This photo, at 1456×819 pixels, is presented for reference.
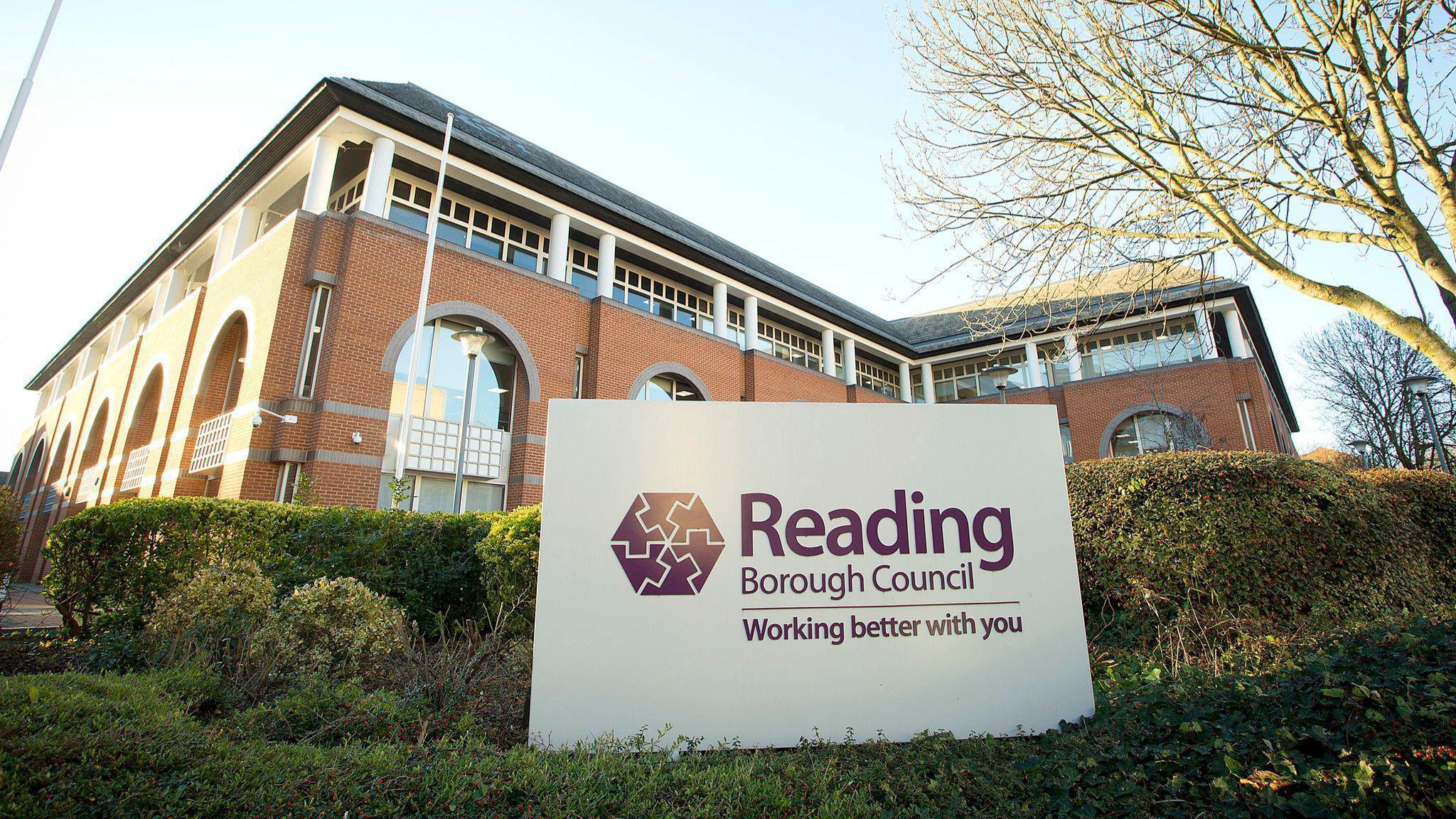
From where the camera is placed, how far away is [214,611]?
19.3 ft

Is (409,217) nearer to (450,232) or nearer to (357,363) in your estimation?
(450,232)

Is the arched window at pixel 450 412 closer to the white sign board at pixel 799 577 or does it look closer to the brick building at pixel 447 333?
the brick building at pixel 447 333

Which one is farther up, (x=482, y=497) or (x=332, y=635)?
(x=482, y=497)

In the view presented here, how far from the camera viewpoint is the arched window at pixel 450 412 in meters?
13.9

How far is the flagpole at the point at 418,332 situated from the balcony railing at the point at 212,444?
3247 mm

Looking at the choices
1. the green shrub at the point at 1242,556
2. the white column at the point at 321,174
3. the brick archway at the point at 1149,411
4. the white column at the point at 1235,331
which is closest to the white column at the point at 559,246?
the white column at the point at 321,174

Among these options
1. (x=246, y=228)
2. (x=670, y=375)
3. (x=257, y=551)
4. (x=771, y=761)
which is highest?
(x=246, y=228)

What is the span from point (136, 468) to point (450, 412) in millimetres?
9984

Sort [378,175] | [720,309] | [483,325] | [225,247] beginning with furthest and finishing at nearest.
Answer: [720,309] < [225,247] < [483,325] < [378,175]

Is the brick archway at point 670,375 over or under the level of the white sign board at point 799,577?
over

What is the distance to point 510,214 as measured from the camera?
17422 millimetres

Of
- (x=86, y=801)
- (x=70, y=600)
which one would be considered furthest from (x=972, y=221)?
(x=70, y=600)

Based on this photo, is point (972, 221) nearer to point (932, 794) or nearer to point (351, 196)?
point (932, 794)

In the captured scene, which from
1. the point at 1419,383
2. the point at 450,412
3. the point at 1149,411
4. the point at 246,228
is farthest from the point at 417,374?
the point at 1149,411
